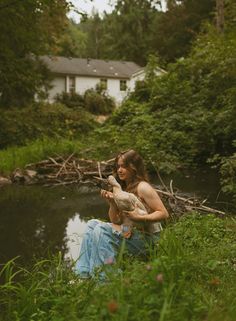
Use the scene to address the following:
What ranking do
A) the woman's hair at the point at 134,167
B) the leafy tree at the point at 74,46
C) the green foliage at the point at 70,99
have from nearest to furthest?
the woman's hair at the point at 134,167
the green foliage at the point at 70,99
the leafy tree at the point at 74,46

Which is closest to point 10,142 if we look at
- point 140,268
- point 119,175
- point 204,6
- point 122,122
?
point 122,122

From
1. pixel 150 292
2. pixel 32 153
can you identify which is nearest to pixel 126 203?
pixel 150 292

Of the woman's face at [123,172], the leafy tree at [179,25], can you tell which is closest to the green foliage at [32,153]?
the woman's face at [123,172]

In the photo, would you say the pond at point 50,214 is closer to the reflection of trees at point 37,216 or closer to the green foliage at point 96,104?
the reflection of trees at point 37,216

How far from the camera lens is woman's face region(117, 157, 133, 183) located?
5.22 m

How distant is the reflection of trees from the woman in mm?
880

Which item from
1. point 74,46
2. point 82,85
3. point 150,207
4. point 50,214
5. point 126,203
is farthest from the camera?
point 74,46

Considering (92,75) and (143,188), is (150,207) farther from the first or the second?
(92,75)

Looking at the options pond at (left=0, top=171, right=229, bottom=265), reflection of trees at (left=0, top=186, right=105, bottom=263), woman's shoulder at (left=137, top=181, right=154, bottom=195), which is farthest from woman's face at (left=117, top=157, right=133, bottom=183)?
pond at (left=0, top=171, right=229, bottom=265)

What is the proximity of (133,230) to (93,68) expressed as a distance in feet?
146

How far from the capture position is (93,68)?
48.1 metres

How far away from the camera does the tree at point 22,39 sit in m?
13.9

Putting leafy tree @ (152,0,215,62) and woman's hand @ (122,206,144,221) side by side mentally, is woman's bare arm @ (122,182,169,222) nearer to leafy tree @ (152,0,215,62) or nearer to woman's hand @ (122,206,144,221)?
woman's hand @ (122,206,144,221)

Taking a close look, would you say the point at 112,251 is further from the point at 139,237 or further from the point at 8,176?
the point at 8,176
